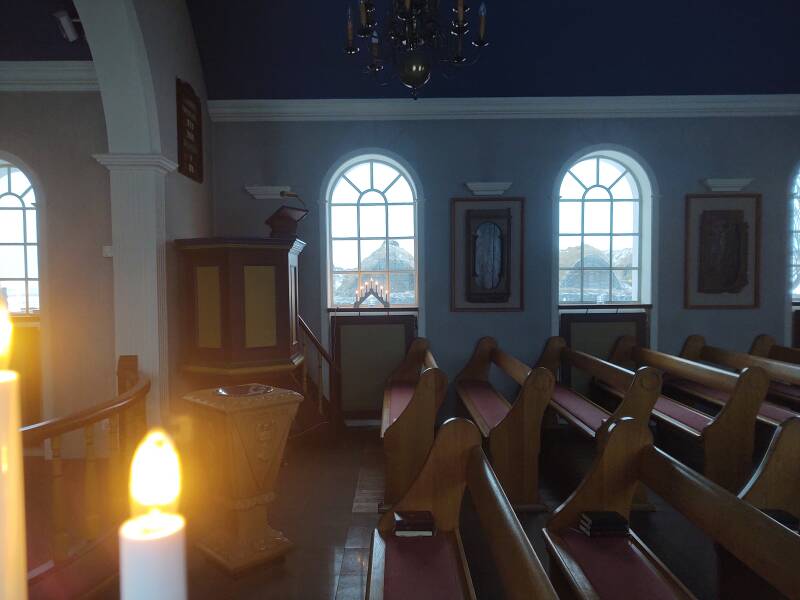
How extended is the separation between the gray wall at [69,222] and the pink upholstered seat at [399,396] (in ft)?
8.80

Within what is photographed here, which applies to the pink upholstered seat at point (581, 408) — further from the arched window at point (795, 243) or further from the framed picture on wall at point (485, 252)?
the arched window at point (795, 243)

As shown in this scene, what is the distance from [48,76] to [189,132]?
1.35 meters

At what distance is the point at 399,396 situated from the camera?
5.07 meters

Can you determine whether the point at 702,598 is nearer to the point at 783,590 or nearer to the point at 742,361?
the point at 783,590

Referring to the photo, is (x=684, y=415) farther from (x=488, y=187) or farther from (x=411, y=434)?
(x=488, y=187)

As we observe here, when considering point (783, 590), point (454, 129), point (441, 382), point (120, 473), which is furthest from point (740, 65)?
point (120, 473)

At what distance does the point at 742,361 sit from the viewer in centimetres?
498

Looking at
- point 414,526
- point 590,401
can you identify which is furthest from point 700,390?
point 414,526

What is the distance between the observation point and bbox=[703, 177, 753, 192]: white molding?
5.91 m

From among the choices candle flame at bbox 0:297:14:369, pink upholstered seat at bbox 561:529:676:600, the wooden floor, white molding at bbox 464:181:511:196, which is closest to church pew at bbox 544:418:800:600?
pink upholstered seat at bbox 561:529:676:600

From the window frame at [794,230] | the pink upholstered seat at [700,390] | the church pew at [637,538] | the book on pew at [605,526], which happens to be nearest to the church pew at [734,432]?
the pink upholstered seat at [700,390]

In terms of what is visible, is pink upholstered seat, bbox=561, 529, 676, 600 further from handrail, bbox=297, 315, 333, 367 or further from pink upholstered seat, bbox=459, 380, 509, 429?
handrail, bbox=297, 315, 333, 367

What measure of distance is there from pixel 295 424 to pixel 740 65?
602cm

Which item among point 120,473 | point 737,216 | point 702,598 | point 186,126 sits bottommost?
point 702,598
